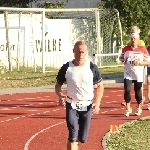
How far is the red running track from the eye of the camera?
13034 millimetres

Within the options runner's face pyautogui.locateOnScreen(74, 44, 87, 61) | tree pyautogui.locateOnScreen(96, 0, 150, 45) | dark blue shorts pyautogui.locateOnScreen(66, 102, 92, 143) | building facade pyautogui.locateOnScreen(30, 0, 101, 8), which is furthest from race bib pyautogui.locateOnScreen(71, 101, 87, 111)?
building facade pyautogui.locateOnScreen(30, 0, 101, 8)

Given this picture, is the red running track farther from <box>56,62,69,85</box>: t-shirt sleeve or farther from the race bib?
<box>56,62,69,85</box>: t-shirt sleeve

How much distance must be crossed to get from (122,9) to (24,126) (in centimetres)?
2357

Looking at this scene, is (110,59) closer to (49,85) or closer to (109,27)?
(109,27)

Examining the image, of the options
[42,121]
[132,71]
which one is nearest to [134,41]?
[132,71]

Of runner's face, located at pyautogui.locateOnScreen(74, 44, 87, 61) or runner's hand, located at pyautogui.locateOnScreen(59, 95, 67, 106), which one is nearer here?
runner's face, located at pyautogui.locateOnScreen(74, 44, 87, 61)

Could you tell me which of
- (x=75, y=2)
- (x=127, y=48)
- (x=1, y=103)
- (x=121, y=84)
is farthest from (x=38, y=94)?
(x=75, y=2)

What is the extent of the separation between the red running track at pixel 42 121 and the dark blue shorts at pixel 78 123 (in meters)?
1.74

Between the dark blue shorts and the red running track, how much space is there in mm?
1737

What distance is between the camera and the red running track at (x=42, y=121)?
42.8ft

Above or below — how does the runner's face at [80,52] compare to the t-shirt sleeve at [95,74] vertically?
above

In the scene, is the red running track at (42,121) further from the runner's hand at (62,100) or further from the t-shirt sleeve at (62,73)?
the t-shirt sleeve at (62,73)

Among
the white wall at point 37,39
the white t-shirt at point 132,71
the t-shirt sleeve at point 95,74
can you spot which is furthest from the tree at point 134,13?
the t-shirt sleeve at point 95,74

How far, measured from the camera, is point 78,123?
426 inches
